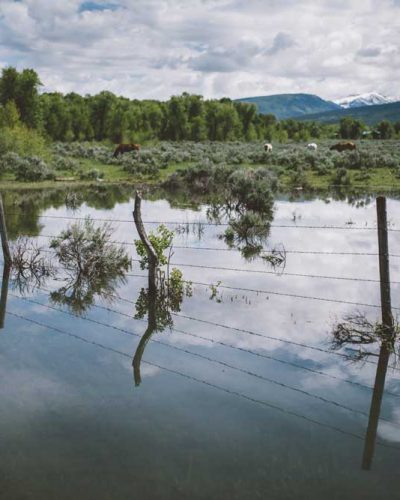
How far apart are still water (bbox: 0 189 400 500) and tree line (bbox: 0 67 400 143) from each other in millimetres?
61435

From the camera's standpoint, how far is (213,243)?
740 inches

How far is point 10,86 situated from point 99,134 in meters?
29.3

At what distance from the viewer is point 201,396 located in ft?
24.9

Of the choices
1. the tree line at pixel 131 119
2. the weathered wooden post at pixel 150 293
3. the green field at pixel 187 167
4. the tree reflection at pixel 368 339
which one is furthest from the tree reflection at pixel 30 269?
the tree line at pixel 131 119

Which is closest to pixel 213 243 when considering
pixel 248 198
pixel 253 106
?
pixel 248 198

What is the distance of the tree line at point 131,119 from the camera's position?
69.2 m

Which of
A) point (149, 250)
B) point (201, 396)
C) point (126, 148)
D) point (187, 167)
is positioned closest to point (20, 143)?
point (187, 167)

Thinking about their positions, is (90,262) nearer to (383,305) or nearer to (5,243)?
(5,243)

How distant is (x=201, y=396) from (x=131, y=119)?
9857cm

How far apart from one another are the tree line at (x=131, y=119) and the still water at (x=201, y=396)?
61.4 metres

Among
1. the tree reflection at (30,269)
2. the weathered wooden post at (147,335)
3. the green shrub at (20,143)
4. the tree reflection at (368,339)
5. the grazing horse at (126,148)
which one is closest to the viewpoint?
the weathered wooden post at (147,335)

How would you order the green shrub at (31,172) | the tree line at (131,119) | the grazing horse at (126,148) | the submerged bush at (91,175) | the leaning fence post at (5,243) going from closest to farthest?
the leaning fence post at (5,243) → the green shrub at (31,172) → the submerged bush at (91,175) → the grazing horse at (126,148) → the tree line at (131,119)

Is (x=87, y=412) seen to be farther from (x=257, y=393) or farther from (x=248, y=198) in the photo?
(x=248, y=198)

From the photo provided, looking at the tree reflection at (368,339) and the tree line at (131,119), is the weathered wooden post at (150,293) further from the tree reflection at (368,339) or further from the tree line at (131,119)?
the tree line at (131,119)
